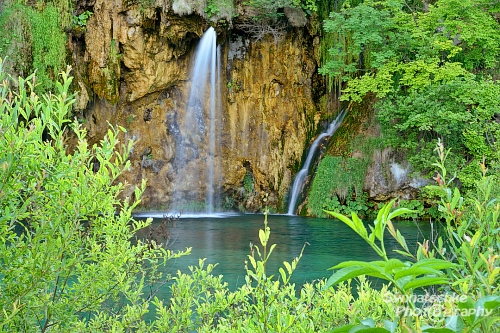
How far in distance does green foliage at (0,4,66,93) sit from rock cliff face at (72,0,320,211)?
2.03 meters

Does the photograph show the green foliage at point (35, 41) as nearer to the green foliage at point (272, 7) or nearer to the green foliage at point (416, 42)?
the green foliage at point (272, 7)

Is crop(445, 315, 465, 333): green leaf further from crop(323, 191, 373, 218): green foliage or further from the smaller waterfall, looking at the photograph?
the smaller waterfall

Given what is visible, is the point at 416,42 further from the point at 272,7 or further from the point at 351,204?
the point at 351,204

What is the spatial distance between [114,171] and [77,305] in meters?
0.78

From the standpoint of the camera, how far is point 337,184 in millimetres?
18547

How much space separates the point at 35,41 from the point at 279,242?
11102mm

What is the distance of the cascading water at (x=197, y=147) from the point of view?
2134 cm

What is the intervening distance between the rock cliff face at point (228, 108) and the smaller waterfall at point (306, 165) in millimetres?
568

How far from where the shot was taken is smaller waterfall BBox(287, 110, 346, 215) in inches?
773

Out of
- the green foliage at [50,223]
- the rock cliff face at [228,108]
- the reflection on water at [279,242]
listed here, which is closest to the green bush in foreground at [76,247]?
the green foliage at [50,223]

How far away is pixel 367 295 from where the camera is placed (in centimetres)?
321

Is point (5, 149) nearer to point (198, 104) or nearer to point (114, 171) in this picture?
point (114, 171)

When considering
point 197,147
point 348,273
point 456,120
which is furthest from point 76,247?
point 197,147

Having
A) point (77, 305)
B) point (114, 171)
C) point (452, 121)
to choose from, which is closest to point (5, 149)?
point (114, 171)
